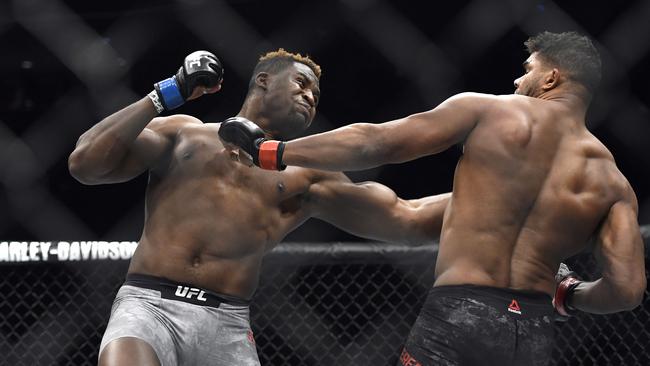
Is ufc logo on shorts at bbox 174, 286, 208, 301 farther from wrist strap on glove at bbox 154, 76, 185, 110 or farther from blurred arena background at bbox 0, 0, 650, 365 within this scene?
blurred arena background at bbox 0, 0, 650, 365

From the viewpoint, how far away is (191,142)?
2549 millimetres

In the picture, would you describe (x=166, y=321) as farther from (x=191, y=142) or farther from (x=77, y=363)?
(x=77, y=363)

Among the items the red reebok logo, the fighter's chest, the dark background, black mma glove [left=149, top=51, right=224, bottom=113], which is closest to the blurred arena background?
the dark background

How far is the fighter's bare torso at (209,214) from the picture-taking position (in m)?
2.40

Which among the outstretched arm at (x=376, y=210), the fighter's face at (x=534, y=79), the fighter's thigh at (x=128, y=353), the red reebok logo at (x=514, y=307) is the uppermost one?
the fighter's face at (x=534, y=79)

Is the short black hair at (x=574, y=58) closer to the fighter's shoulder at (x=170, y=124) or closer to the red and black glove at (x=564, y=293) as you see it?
the red and black glove at (x=564, y=293)

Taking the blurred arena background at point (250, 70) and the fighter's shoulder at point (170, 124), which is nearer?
the fighter's shoulder at point (170, 124)

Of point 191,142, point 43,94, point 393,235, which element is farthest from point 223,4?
point 393,235

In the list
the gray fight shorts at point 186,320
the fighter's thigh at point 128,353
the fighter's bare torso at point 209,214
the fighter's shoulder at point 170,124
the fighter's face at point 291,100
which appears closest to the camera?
the fighter's thigh at point 128,353

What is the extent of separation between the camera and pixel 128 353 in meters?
2.13

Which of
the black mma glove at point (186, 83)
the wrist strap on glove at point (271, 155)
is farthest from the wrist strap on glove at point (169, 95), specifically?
the wrist strap on glove at point (271, 155)

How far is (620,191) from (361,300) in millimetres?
1807

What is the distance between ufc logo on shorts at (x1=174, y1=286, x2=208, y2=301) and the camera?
2.36 m

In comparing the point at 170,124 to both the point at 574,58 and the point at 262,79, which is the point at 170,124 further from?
the point at 574,58
